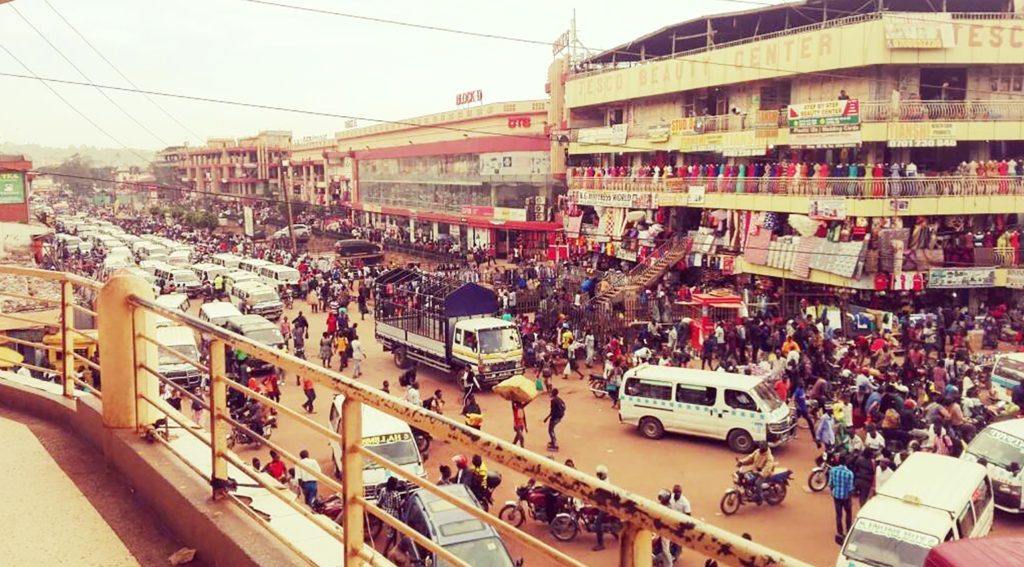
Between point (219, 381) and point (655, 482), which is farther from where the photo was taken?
point (655, 482)

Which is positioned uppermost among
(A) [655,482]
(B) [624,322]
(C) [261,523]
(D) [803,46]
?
(D) [803,46]

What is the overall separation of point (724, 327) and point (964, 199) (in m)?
8.57

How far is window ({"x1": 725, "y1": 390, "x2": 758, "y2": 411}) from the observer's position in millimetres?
14258

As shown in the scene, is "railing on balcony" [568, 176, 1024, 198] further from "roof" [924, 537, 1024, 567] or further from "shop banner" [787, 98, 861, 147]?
Result: "roof" [924, 537, 1024, 567]

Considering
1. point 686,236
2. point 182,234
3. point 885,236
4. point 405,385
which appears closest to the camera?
point 405,385

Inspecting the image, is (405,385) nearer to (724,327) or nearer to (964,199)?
(724,327)

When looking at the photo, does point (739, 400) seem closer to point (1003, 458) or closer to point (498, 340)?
point (1003, 458)

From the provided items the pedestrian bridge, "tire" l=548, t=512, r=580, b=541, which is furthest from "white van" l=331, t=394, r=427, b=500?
the pedestrian bridge

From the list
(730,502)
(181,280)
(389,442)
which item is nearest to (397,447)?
(389,442)

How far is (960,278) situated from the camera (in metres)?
23.3

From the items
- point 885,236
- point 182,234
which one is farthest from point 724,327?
point 182,234

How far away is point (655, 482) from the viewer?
12961mm

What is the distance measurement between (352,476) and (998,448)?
12.4 metres

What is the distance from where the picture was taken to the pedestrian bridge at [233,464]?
59.6 inches
